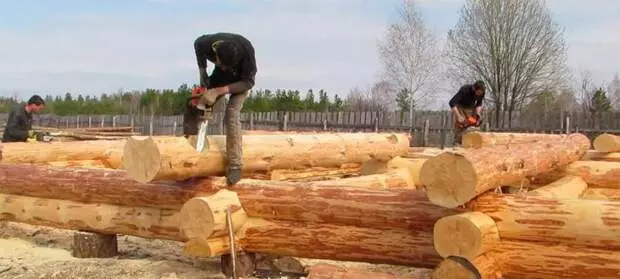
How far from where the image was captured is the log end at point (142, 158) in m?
5.42

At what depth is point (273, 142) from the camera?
23.9 ft

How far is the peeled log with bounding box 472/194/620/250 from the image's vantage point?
438cm

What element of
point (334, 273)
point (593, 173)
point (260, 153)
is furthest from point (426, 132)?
point (334, 273)

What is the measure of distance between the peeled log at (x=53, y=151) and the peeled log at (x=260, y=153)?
381cm

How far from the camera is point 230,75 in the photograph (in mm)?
5891

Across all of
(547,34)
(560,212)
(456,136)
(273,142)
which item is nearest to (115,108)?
(547,34)

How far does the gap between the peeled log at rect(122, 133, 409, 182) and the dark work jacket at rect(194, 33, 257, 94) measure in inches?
21.5

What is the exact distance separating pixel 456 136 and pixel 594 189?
334 cm

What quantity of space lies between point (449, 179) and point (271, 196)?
67.3 inches

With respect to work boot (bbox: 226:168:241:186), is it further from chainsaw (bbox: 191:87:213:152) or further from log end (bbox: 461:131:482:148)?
log end (bbox: 461:131:482:148)

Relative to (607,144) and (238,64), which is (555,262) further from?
(607,144)

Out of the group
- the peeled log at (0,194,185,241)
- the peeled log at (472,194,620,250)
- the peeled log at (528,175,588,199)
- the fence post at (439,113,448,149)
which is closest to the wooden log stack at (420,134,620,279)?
the peeled log at (472,194,620,250)

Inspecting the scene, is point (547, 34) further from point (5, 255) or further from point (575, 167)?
point (5, 255)

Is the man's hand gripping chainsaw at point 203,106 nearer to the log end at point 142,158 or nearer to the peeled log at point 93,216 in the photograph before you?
the log end at point 142,158
